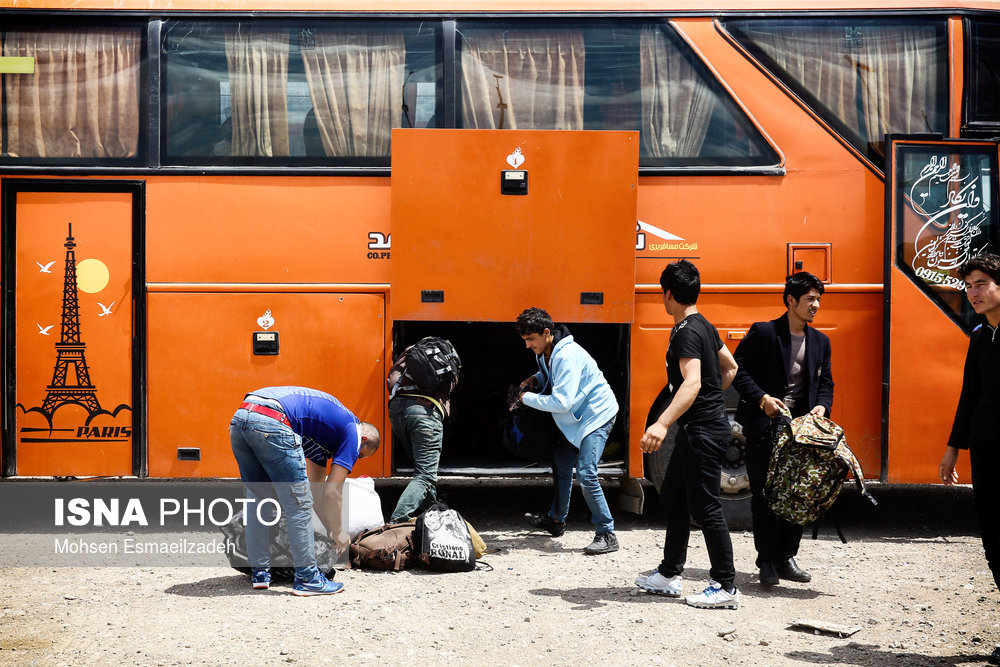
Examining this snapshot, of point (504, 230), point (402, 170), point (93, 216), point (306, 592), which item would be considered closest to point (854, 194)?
point (504, 230)

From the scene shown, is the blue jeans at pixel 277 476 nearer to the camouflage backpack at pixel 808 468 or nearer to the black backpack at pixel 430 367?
the black backpack at pixel 430 367

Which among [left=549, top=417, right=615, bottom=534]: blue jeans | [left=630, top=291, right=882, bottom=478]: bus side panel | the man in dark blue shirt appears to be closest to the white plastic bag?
the man in dark blue shirt

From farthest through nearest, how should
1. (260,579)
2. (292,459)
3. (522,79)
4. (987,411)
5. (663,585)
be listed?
(522,79), (260,579), (663,585), (292,459), (987,411)

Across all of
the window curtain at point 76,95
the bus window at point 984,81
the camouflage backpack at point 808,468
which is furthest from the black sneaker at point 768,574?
the window curtain at point 76,95

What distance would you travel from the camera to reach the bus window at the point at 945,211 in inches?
255

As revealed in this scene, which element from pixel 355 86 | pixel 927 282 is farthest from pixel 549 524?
pixel 355 86

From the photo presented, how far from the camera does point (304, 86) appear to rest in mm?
6656

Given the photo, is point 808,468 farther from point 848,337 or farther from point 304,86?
point 304,86

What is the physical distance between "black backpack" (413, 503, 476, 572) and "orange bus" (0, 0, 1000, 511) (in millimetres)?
1044

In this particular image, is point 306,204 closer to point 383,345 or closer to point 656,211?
point 383,345

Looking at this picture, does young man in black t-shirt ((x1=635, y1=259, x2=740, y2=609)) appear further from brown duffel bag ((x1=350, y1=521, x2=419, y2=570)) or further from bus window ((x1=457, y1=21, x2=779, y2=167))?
bus window ((x1=457, y1=21, x2=779, y2=167))

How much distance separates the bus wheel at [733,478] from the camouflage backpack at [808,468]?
143 centimetres

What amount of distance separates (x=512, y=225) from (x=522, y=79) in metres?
1.09

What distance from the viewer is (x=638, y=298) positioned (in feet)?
21.7
